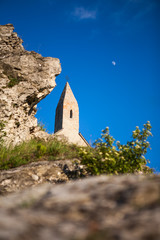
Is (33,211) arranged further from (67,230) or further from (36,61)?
(36,61)

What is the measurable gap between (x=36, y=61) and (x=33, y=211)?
903 centimetres

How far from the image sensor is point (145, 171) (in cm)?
605

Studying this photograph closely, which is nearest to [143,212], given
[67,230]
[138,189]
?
[138,189]

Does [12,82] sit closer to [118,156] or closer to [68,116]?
[118,156]

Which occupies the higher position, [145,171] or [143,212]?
[145,171]

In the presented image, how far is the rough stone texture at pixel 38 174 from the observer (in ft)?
16.2

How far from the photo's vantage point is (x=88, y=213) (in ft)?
4.57

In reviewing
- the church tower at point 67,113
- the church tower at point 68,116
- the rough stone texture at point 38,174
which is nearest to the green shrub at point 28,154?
the rough stone texture at point 38,174

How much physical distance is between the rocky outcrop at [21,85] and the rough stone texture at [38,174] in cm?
206

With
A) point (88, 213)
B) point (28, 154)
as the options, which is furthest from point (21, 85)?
point (88, 213)

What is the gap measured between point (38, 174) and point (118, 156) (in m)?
2.31

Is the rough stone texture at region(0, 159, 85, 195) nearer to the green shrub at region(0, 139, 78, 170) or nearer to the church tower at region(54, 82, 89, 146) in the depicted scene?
the green shrub at region(0, 139, 78, 170)

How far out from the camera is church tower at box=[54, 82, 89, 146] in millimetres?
21469

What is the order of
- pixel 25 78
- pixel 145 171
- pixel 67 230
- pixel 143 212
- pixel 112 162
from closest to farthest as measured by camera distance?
1. pixel 67 230
2. pixel 143 212
3. pixel 112 162
4. pixel 145 171
5. pixel 25 78
